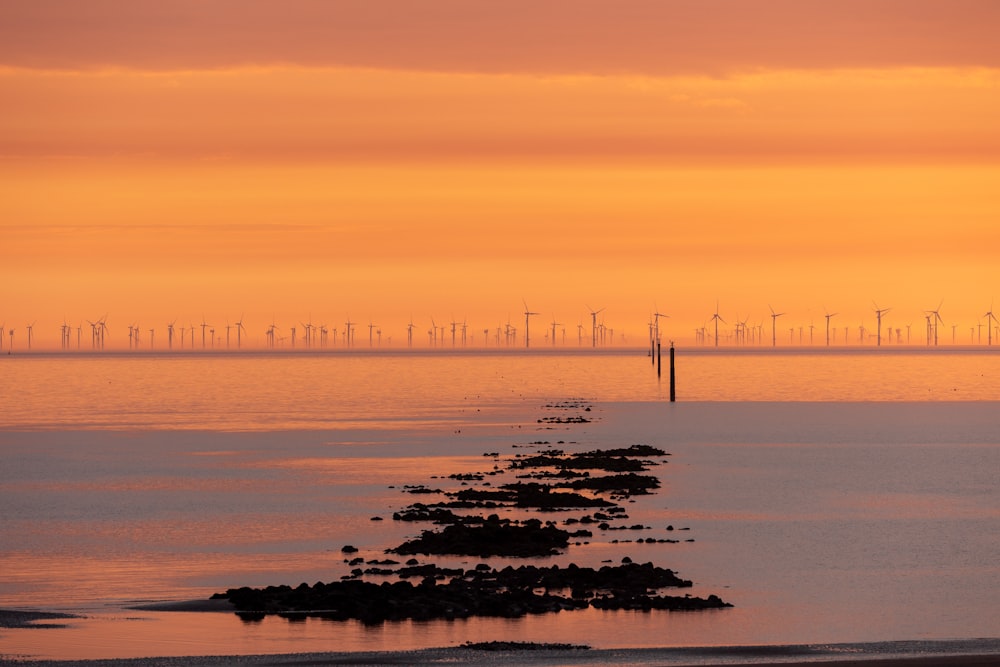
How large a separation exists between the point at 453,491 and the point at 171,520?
12101 millimetres

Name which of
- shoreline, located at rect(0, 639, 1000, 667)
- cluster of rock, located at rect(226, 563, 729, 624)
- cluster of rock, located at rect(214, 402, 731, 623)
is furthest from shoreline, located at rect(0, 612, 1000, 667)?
cluster of rock, located at rect(214, 402, 731, 623)

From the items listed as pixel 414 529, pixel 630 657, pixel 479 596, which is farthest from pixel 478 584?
pixel 414 529

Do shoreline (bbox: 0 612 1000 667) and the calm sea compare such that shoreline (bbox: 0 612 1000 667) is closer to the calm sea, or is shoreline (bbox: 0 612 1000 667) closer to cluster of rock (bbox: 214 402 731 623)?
the calm sea

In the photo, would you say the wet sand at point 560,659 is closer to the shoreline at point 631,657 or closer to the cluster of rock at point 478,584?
the shoreline at point 631,657

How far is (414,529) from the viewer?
46312 millimetres

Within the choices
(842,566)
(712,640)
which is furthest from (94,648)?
(842,566)

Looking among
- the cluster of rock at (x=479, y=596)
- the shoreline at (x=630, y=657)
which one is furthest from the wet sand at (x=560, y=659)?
the cluster of rock at (x=479, y=596)

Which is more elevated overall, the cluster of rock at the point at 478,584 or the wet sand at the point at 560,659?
the cluster of rock at the point at 478,584

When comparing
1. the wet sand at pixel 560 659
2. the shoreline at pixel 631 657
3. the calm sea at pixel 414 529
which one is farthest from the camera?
the calm sea at pixel 414 529

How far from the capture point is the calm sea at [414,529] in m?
29.6

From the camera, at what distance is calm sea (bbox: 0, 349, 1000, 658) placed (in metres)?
29.6

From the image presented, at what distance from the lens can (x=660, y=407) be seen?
13088cm

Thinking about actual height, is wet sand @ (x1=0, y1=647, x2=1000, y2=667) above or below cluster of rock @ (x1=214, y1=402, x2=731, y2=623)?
below

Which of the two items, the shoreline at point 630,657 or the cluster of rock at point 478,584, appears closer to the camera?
the shoreline at point 630,657
